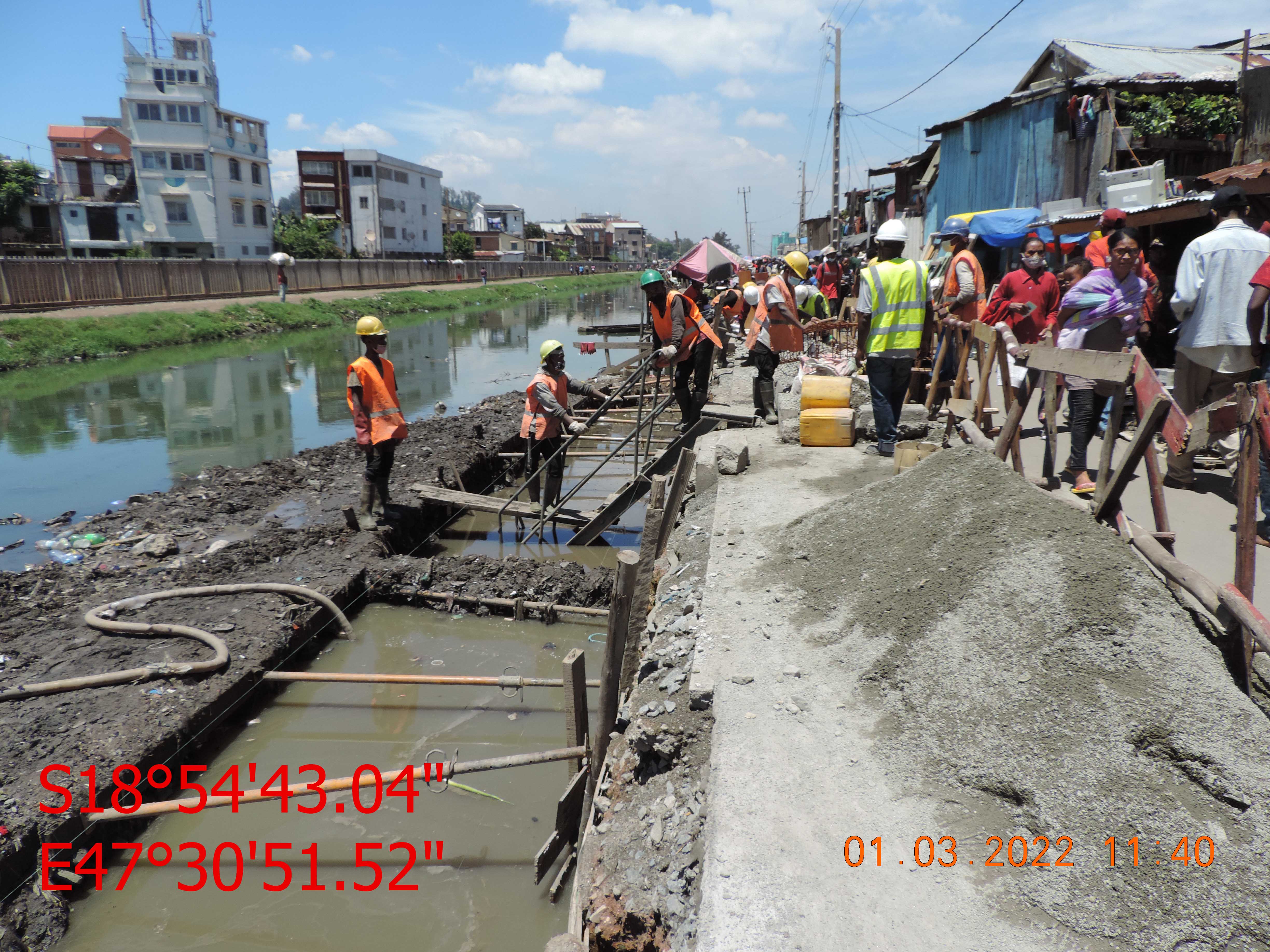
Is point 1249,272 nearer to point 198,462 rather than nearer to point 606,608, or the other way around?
point 606,608

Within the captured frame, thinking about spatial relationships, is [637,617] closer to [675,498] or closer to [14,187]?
[675,498]

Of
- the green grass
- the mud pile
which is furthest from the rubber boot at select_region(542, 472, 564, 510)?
the green grass

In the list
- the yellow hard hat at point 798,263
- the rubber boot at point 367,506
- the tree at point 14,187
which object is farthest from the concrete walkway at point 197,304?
the yellow hard hat at point 798,263

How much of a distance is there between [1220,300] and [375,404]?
643 cm

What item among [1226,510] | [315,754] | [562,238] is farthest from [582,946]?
[562,238]

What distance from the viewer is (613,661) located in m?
3.79

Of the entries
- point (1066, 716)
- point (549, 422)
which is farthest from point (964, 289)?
point (1066, 716)

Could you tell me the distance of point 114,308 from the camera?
25.7 m

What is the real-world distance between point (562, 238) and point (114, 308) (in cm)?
9294

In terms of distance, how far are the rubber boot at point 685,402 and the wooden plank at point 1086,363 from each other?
12.9 ft

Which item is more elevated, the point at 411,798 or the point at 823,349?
the point at 823,349

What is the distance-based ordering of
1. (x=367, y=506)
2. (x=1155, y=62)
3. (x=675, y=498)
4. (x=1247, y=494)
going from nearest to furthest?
(x=1247, y=494)
(x=675, y=498)
(x=367, y=506)
(x=1155, y=62)

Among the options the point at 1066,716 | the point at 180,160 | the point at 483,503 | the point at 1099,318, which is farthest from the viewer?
the point at 180,160

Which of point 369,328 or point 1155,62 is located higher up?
point 1155,62
